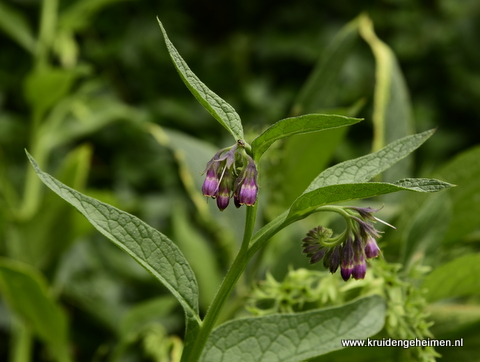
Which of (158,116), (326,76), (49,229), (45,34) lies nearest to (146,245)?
(326,76)

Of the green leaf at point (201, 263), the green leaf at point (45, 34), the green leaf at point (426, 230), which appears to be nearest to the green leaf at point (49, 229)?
the green leaf at point (201, 263)

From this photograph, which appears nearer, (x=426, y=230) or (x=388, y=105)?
(x=426, y=230)

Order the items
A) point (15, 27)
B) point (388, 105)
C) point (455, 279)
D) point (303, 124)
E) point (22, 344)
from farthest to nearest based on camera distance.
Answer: point (15, 27), point (22, 344), point (388, 105), point (455, 279), point (303, 124)

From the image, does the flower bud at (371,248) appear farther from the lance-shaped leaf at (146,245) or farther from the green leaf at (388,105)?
the green leaf at (388,105)

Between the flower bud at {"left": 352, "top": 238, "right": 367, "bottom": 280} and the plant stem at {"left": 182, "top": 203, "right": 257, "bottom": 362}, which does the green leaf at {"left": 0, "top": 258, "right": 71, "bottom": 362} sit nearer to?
the plant stem at {"left": 182, "top": 203, "right": 257, "bottom": 362}

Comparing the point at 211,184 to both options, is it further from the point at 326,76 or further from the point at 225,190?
the point at 326,76

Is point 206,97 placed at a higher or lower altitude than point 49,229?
lower

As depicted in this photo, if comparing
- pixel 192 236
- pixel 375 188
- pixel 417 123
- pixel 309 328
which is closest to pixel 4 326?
pixel 192 236
